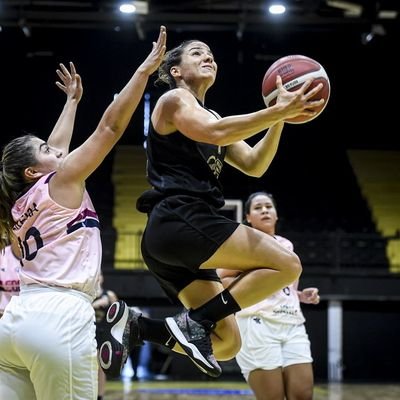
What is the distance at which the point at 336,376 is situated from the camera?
46.6ft

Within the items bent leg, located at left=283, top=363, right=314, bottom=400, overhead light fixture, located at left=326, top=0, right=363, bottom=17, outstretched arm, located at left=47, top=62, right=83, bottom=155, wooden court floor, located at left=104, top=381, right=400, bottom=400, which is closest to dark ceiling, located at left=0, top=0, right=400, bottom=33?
overhead light fixture, located at left=326, top=0, right=363, bottom=17

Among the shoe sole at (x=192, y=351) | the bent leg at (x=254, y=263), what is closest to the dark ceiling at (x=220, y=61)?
the bent leg at (x=254, y=263)

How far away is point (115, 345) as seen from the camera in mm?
3730

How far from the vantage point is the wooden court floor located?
10.1 metres

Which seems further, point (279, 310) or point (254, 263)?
point (279, 310)

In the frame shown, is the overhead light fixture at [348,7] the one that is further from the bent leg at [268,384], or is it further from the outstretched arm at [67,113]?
the outstretched arm at [67,113]

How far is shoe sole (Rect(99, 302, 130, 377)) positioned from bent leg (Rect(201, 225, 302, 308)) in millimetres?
553

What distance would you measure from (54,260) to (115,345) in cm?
75

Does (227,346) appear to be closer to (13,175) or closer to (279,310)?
(13,175)

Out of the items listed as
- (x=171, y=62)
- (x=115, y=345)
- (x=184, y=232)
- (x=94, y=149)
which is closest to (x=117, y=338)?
(x=115, y=345)

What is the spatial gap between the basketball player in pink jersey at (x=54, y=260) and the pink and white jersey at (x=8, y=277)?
2.17 metres

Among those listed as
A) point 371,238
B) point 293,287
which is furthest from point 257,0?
point 293,287

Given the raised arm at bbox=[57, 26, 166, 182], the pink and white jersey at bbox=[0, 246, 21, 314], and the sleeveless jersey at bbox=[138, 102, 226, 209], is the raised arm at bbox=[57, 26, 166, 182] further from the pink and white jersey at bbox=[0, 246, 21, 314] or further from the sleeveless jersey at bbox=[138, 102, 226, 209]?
the pink and white jersey at bbox=[0, 246, 21, 314]

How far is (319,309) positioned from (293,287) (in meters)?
8.60
